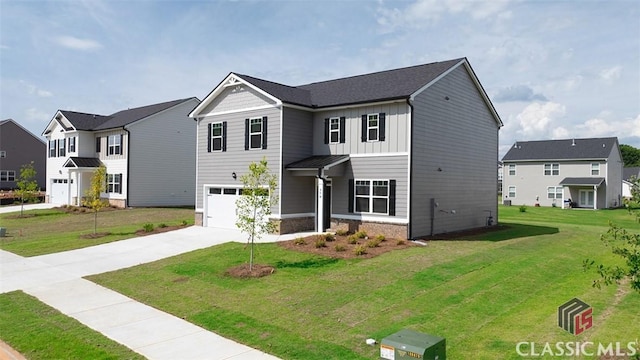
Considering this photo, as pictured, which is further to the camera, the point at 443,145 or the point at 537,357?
the point at 443,145

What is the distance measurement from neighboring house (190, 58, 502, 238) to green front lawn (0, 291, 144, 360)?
1137 cm

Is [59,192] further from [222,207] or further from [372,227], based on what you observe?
[372,227]

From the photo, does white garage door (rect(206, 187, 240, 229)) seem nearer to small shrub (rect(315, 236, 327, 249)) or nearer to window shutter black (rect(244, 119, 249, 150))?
window shutter black (rect(244, 119, 249, 150))

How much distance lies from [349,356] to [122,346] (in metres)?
4.15

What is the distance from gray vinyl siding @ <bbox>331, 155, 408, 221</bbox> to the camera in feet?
61.2

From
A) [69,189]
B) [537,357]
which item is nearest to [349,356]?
[537,357]

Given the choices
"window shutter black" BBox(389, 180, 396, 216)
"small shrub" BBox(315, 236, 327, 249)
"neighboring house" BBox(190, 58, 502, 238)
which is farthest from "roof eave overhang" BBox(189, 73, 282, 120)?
"small shrub" BBox(315, 236, 327, 249)

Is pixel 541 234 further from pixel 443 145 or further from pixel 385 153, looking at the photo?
pixel 385 153

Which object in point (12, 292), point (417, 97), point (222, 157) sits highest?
point (417, 97)

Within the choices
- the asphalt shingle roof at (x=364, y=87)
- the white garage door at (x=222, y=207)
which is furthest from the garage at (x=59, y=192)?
the asphalt shingle roof at (x=364, y=87)

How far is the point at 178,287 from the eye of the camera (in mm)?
12211

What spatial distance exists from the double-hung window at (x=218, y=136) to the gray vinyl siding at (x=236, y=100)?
80cm

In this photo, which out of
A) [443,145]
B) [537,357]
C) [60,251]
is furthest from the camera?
[443,145]

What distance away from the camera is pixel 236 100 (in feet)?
75.5
